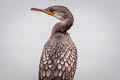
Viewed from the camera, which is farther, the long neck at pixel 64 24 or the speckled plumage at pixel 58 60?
the long neck at pixel 64 24

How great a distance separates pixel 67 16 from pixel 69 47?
0.60ft

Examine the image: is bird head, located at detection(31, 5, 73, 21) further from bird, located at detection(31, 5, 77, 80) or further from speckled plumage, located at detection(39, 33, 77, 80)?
speckled plumage, located at detection(39, 33, 77, 80)

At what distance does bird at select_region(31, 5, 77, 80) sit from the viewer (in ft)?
4.63

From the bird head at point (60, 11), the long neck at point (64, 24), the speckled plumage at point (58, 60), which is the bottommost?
the speckled plumage at point (58, 60)

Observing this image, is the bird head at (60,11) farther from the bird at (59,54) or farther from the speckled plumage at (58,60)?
the speckled plumage at (58,60)

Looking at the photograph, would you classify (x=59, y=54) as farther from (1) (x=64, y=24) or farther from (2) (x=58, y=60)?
(1) (x=64, y=24)

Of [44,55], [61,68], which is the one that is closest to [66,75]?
[61,68]

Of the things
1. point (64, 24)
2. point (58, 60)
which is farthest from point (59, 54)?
point (64, 24)

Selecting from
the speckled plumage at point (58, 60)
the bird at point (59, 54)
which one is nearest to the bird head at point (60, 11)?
the bird at point (59, 54)

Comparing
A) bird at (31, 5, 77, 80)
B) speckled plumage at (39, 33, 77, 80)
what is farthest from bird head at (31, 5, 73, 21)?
speckled plumage at (39, 33, 77, 80)

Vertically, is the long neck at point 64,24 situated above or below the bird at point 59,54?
above

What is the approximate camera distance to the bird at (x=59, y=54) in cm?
141

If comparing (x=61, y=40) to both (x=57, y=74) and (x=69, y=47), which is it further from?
(x=57, y=74)

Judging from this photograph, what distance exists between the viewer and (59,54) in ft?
4.75
